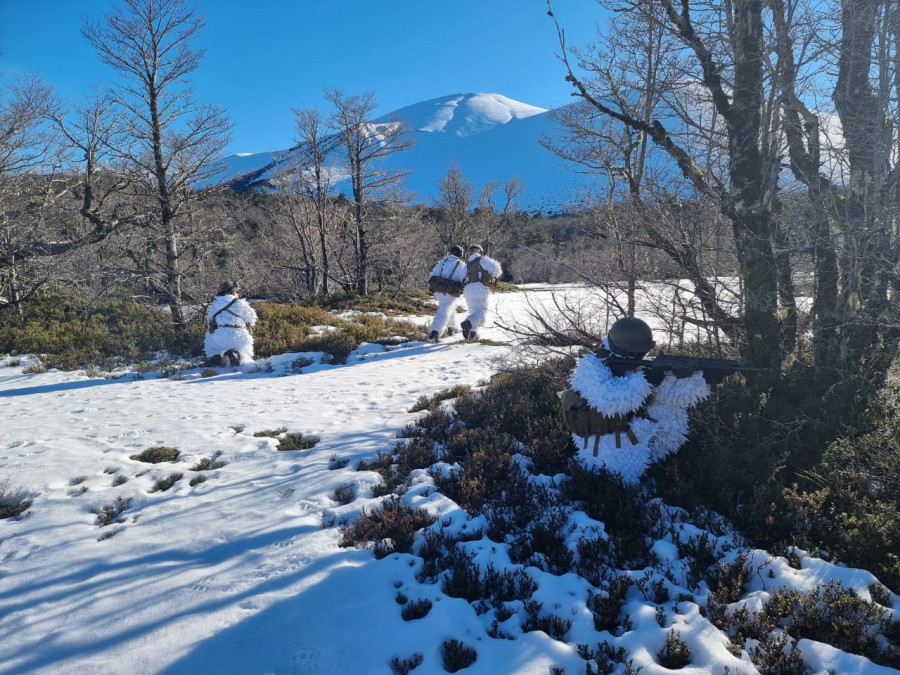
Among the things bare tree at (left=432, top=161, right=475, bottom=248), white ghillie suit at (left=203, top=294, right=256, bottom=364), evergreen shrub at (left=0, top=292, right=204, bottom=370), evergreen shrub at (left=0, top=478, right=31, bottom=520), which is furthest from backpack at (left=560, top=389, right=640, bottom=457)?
bare tree at (left=432, top=161, right=475, bottom=248)

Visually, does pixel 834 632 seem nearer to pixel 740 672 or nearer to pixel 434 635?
pixel 740 672

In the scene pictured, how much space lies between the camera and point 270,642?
2730 millimetres

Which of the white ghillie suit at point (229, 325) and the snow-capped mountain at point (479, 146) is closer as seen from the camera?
the white ghillie suit at point (229, 325)

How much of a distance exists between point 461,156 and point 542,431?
132829 mm

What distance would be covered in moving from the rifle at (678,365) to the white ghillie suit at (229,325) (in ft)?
26.1

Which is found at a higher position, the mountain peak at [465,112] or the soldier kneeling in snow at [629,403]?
the mountain peak at [465,112]

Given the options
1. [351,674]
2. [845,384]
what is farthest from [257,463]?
[845,384]

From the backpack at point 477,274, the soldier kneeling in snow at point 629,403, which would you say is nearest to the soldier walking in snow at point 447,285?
the backpack at point 477,274

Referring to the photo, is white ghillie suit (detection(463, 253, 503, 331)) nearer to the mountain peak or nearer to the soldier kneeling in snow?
the soldier kneeling in snow

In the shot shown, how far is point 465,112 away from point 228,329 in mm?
164229

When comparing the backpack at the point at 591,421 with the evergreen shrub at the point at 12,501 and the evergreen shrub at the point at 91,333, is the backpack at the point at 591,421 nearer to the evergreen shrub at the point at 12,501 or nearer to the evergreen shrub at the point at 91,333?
the evergreen shrub at the point at 12,501

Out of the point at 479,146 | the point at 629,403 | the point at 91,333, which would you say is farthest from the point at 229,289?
the point at 479,146

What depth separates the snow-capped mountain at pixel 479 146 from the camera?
103 metres

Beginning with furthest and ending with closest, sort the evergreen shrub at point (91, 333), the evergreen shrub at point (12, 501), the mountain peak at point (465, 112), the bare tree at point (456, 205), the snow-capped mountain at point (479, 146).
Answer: the mountain peak at point (465, 112)
the snow-capped mountain at point (479, 146)
the bare tree at point (456, 205)
the evergreen shrub at point (91, 333)
the evergreen shrub at point (12, 501)
